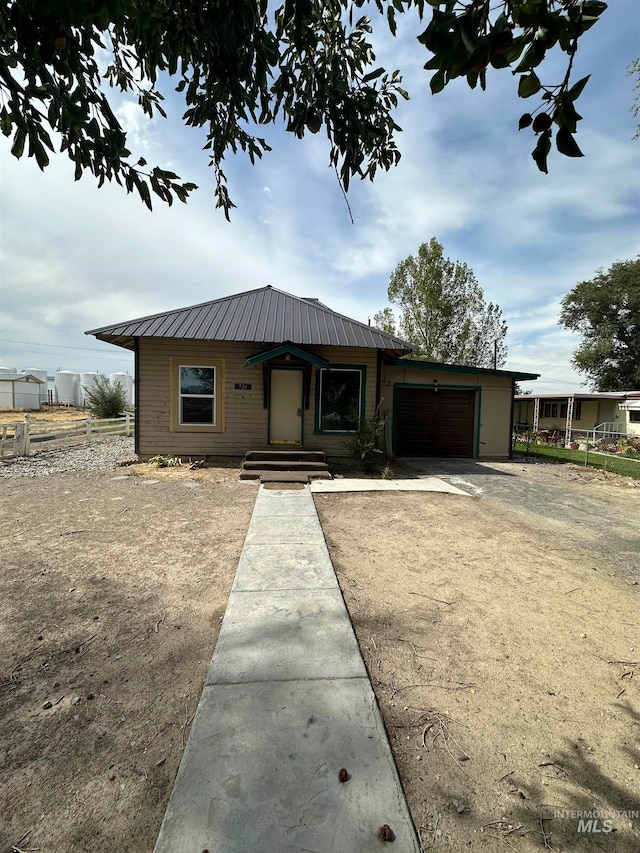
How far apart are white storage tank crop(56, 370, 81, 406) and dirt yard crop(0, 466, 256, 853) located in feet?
149

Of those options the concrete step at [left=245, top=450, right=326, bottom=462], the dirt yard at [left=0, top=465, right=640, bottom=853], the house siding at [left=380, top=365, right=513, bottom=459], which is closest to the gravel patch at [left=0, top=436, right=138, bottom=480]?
the concrete step at [left=245, top=450, right=326, bottom=462]

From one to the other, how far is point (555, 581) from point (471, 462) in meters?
8.72

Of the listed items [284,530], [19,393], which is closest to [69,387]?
[19,393]

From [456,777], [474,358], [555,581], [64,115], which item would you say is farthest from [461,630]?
[474,358]

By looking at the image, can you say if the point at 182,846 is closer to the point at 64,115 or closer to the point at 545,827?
the point at 545,827

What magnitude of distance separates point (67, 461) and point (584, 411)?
27977 millimetres

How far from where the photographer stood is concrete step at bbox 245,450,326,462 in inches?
372

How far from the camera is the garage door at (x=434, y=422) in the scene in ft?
40.9

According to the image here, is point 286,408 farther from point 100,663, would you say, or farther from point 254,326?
point 100,663

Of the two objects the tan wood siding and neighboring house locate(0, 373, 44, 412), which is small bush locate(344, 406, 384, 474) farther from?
neighboring house locate(0, 373, 44, 412)

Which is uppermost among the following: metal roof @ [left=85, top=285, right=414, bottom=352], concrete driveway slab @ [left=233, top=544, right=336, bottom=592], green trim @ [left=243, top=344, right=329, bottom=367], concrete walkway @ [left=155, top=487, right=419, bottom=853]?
metal roof @ [left=85, top=285, right=414, bottom=352]

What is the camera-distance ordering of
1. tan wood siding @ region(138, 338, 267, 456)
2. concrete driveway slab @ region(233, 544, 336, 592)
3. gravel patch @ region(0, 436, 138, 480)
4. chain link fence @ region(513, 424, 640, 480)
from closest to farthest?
concrete driveway slab @ region(233, 544, 336, 592) → gravel patch @ region(0, 436, 138, 480) → tan wood siding @ region(138, 338, 267, 456) → chain link fence @ region(513, 424, 640, 480)

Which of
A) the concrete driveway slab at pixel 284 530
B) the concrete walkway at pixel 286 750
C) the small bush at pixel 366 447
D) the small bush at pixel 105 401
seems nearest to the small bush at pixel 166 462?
the small bush at pixel 366 447

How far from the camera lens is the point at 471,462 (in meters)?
12.1
